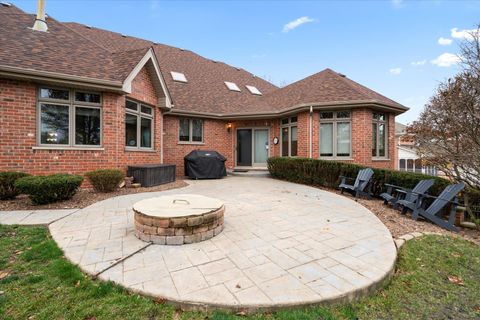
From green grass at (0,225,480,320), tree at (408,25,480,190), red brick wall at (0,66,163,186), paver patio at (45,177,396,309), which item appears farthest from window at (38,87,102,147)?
tree at (408,25,480,190)

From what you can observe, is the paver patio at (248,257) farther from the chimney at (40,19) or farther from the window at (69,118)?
the chimney at (40,19)

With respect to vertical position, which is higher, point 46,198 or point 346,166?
point 346,166

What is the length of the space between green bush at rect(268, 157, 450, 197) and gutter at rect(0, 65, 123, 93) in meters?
6.96

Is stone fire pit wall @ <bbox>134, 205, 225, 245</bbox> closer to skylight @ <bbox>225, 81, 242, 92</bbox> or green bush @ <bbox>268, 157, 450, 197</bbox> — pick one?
green bush @ <bbox>268, 157, 450, 197</bbox>

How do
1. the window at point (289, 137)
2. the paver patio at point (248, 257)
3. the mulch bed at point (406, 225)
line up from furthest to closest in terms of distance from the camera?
the window at point (289, 137)
the mulch bed at point (406, 225)
the paver patio at point (248, 257)

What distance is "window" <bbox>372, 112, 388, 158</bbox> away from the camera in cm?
1080

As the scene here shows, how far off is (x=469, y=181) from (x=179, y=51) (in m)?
18.3

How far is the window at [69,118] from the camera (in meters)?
7.05

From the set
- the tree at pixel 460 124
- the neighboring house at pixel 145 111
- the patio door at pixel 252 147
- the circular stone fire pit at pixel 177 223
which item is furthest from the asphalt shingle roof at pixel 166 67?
the circular stone fire pit at pixel 177 223

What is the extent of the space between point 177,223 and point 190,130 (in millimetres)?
9800

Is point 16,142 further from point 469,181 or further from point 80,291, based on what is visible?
point 469,181

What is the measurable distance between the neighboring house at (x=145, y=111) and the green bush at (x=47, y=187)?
186 centimetres

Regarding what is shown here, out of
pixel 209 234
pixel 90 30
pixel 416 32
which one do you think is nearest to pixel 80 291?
pixel 209 234

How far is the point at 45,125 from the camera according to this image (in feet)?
23.2
